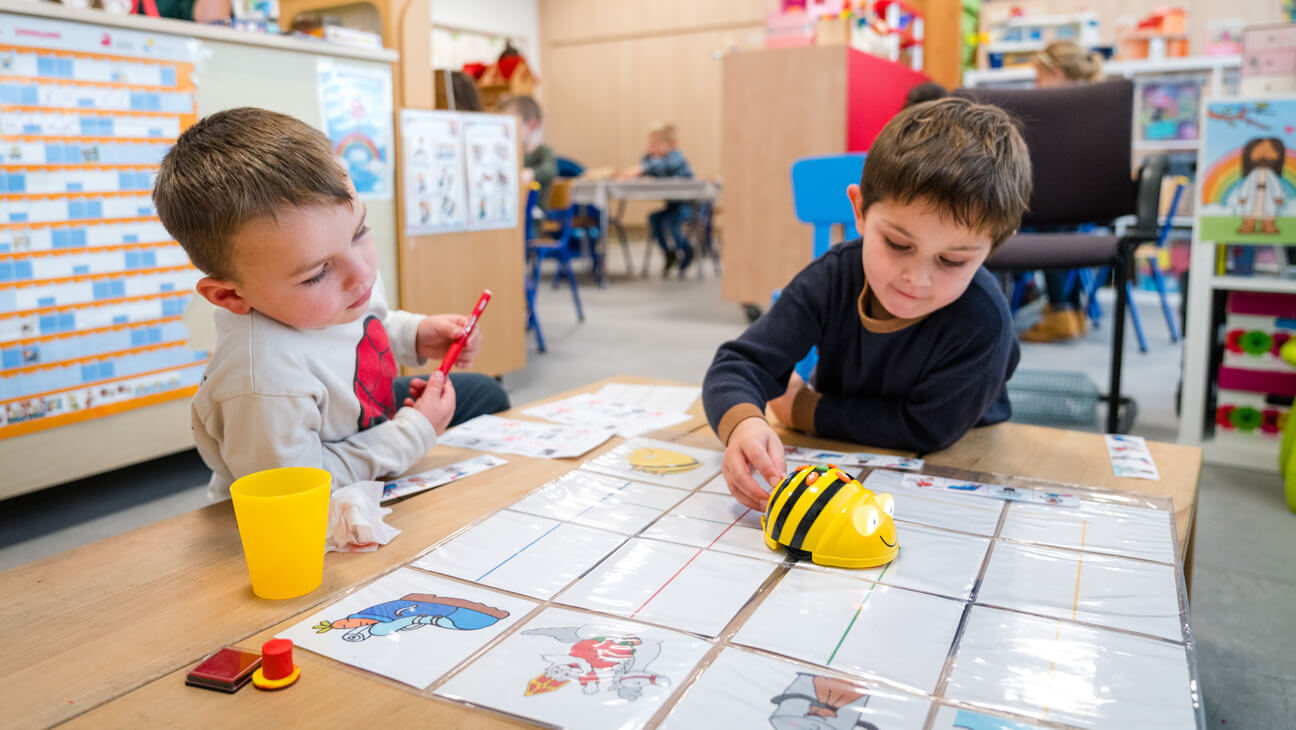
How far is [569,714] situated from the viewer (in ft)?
1.72

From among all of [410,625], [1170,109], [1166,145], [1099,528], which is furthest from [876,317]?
[1170,109]

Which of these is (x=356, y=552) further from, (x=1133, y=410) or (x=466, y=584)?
(x=1133, y=410)

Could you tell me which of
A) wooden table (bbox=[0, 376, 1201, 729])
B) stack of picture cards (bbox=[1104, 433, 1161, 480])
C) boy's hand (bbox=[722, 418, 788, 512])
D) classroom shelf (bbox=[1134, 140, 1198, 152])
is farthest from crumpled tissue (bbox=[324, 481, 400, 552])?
classroom shelf (bbox=[1134, 140, 1198, 152])

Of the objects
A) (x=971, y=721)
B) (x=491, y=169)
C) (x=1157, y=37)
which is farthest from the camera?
(x=1157, y=37)

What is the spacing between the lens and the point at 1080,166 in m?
2.44

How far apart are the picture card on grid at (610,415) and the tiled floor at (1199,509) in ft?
2.45

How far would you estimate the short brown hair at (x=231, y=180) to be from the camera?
808 mm

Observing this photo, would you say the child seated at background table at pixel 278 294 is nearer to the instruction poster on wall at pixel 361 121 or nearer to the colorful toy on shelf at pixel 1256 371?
the instruction poster on wall at pixel 361 121

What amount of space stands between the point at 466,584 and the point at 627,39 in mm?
8826

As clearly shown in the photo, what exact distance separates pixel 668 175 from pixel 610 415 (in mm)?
5213

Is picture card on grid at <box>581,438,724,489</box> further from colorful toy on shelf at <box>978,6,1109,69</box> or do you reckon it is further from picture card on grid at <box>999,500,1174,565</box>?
colorful toy on shelf at <box>978,6,1109,69</box>

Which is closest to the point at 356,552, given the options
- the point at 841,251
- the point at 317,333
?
the point at 317,333

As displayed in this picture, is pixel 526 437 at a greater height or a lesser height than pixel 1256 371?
greater

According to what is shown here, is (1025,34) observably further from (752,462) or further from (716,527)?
(716,527)
